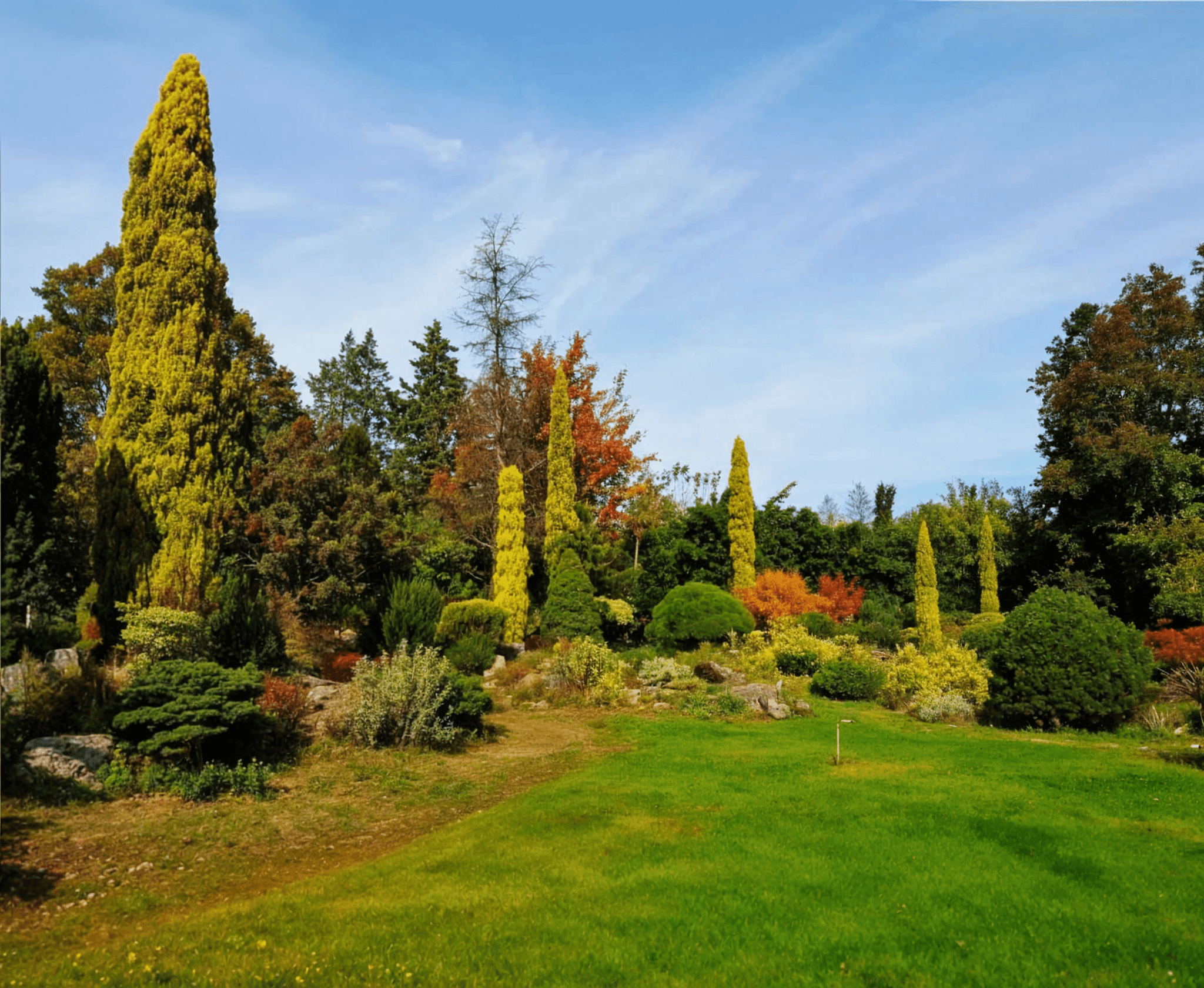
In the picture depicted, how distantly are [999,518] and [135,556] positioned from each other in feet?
113

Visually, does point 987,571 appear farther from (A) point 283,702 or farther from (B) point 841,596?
(A) point 283,702

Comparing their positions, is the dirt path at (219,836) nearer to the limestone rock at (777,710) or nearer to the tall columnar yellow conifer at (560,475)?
the limestone rock at (777,710)

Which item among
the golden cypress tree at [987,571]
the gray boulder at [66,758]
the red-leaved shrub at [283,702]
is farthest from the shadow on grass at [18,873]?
the golden cypress tree at [987,571]

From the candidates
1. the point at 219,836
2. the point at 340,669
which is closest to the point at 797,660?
the point at 340,669

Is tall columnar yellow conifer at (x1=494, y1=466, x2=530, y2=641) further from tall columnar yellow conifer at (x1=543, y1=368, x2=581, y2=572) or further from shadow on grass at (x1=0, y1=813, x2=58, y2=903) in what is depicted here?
shadow on grass at (x1=0, y1=813, x2=58, y2=903)

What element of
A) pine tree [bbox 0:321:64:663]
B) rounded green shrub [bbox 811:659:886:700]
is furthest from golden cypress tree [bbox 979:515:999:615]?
pine tree [bbox 0:321:64:663]

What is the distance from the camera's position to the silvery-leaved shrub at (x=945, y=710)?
559 inches

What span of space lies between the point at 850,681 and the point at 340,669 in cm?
1170

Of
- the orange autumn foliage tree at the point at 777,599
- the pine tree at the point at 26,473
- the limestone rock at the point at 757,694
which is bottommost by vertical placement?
the limestone rock at the point at 757,694

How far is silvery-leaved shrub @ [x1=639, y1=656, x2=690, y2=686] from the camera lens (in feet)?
58.0

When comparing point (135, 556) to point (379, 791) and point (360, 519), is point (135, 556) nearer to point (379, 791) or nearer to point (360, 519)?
point (360, 519)

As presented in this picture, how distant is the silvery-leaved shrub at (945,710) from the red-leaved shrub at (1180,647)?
563 centimetres

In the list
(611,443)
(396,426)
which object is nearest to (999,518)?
(611,443)

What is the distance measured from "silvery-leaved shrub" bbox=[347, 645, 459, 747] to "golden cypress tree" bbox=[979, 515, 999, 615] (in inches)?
1005
